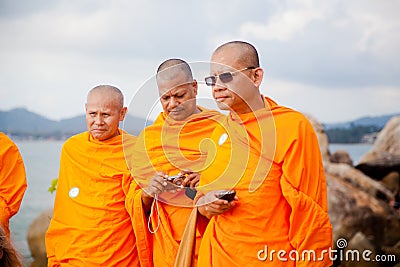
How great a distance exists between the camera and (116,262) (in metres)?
4.66

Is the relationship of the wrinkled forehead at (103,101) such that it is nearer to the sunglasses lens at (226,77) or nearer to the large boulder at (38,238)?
the sunglasses lens at (226,77)

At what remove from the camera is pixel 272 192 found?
11.9 feet

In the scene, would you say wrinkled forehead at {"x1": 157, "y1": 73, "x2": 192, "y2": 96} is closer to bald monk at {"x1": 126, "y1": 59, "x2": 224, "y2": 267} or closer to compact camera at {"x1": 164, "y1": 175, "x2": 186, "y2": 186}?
bald monk at {"x1": 126, "y1": 59, "x2": 224, "y2": 267}

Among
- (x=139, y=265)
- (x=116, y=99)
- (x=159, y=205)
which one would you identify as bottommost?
(x=139, y=265)

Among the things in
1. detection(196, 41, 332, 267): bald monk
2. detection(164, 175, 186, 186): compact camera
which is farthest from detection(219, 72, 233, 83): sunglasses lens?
detection(164, 175, 186, 186): compact camera

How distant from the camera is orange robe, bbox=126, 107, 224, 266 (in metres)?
4.29

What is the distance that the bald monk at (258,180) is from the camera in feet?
11.6

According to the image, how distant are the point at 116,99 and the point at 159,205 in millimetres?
824

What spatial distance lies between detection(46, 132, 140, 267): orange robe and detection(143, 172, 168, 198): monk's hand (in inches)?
21.5

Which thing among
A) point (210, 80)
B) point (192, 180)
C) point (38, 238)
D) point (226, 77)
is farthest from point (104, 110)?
point (38, 238)

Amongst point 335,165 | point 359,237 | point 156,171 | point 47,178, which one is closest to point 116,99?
point 156,171

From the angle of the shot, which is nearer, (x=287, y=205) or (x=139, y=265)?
(x=287, y=205)

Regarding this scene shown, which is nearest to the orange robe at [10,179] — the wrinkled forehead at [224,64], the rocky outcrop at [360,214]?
the wrinkled forehead at [224,64]

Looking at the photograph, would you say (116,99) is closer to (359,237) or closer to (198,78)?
(198,78)
